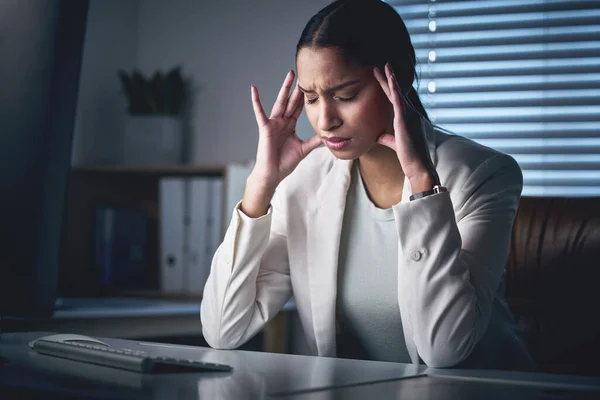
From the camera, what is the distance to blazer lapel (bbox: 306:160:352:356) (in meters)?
1.43

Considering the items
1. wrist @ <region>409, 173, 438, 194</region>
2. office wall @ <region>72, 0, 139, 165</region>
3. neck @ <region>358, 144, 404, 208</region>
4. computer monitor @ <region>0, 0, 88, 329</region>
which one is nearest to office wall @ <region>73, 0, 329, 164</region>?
office wall @ <region>72, 0, 139, 165</region>

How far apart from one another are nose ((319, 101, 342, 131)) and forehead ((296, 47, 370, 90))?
1.3 inches

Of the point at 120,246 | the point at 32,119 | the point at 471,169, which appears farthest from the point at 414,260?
the point at 120,246

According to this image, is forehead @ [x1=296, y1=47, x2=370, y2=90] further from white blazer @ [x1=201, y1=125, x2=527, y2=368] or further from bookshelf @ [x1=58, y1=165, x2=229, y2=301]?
bookshelf @ [x1=58, y1=165, x2=229, y2=301]

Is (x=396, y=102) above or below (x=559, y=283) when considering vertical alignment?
above

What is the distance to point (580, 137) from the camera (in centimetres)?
250

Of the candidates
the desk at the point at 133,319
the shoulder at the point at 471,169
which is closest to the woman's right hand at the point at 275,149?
the shoulder at the point at 471,169

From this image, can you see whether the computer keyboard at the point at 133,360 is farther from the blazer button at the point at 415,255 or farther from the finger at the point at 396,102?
the finger at the point at 396,102

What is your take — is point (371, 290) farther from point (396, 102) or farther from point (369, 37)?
point (369, 37)

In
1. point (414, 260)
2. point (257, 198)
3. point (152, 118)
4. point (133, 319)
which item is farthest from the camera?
point (152, 118)

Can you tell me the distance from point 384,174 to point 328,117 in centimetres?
24

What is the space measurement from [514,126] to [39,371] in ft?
6.91

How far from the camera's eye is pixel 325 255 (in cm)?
145

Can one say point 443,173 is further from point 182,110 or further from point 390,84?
point 182,110
